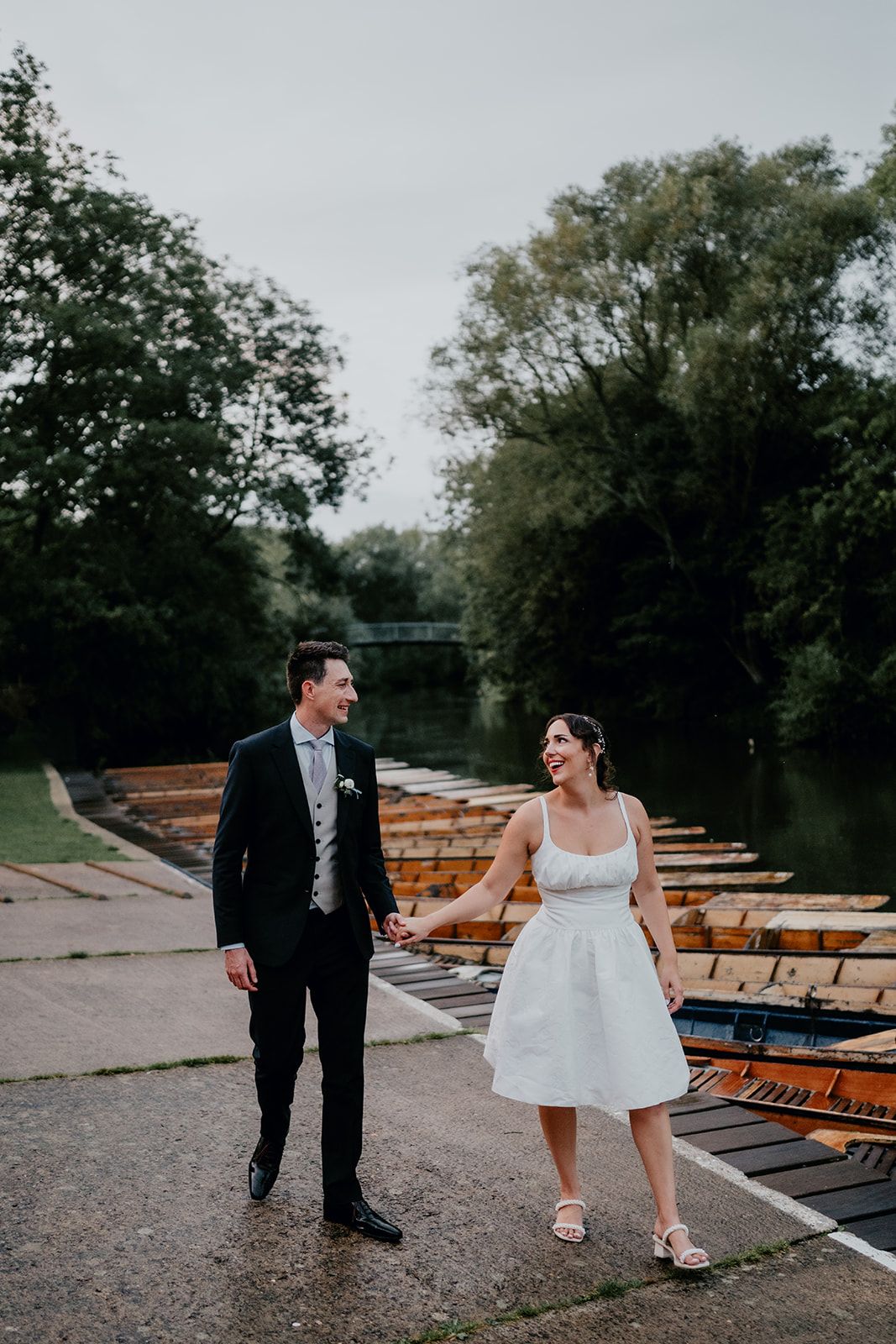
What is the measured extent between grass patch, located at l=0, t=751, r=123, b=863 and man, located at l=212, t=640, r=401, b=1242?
858cm

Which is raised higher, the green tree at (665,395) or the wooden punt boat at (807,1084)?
the green tree at (665,395)

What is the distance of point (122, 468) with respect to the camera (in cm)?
2703

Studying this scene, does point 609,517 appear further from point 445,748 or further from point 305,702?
point 305,702

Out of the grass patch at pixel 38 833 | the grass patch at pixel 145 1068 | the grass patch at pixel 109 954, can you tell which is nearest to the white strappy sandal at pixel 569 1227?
the grass patch at pixel 145 1068

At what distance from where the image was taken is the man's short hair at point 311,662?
3562mm

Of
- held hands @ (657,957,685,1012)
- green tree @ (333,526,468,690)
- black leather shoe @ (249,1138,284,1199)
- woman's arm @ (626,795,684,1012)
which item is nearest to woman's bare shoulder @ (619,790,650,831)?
woman's arm @ (626,795,684,1012)

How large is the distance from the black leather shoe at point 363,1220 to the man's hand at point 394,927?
733 millimetres

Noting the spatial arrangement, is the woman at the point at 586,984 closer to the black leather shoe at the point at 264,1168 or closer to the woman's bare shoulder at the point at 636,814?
the woman's bare shoulder at the point at 636,814

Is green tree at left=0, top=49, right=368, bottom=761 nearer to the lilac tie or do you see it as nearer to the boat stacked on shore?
the boat stacked on shore

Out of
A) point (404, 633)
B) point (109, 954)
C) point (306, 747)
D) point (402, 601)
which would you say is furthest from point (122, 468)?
point (402, 601)

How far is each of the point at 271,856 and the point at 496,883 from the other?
639 mm

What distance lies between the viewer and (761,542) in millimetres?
30531

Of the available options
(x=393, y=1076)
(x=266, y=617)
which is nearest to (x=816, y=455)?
(x=266, y=617)

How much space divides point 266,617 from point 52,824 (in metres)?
17.3
